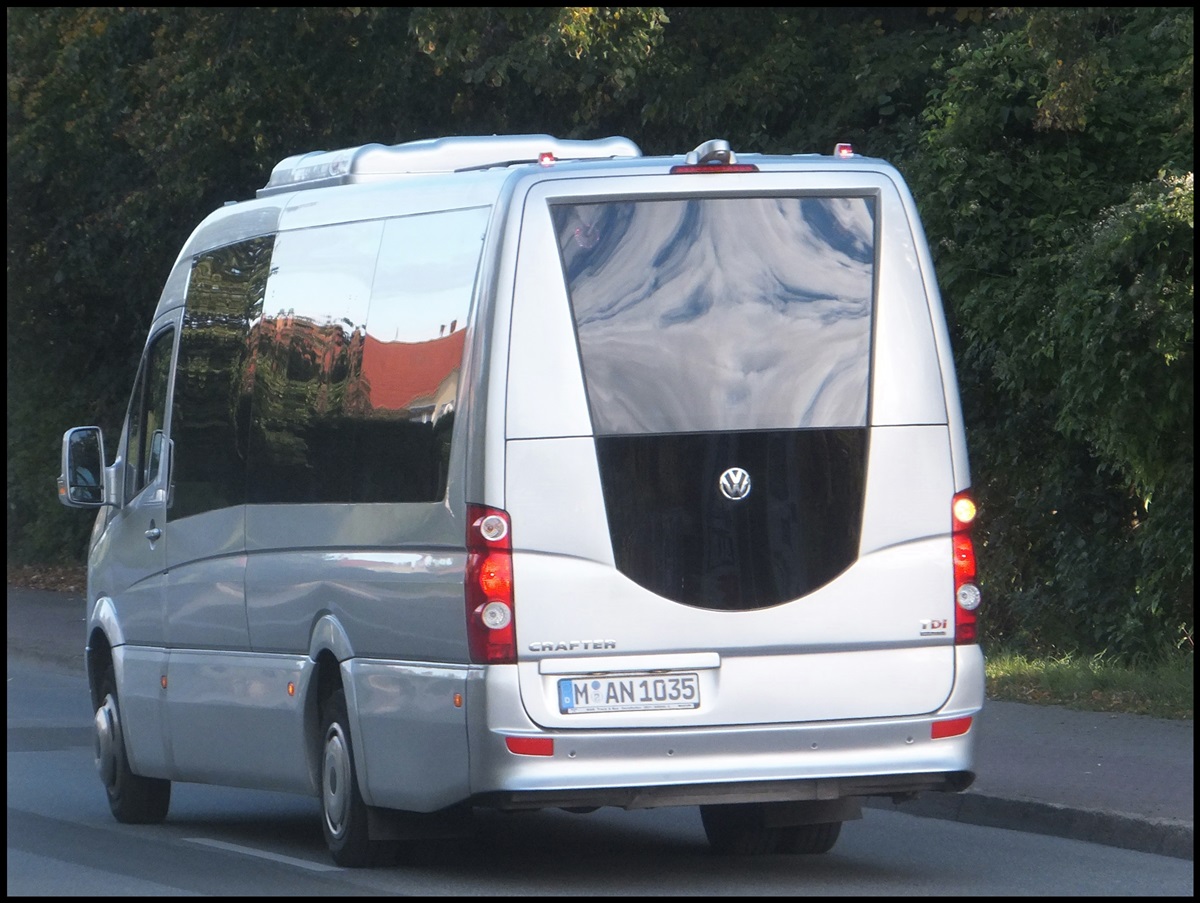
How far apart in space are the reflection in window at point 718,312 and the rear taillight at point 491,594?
53 cm

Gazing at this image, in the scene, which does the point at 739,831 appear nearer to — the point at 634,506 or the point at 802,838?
the point at 802,838

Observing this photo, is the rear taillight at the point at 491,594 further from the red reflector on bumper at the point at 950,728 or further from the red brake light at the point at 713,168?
the red reflector on bumper at the point at 950,728

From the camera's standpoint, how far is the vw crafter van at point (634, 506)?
7438 millimetres

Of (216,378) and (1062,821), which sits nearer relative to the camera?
(1062,821)

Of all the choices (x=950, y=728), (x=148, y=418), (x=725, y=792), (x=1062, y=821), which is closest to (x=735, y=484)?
(x=725, y=792)

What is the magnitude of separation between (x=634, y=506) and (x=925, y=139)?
8.26 metres

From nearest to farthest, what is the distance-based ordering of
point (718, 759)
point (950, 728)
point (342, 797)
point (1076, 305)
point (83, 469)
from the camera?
point (718, 759) < point (950, 728) < point (342, 797) < point (83, 469) < point (1076, 305)

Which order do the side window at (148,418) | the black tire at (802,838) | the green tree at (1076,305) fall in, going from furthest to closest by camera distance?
the green tree at (1076,305) < the side window at (148,418) < the black tire at (802,838)

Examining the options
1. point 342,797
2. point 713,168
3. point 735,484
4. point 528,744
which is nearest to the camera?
point 528,744

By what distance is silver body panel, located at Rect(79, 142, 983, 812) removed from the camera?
7.42 m

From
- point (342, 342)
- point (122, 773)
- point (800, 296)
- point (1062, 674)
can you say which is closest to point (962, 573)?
point (800, 296)

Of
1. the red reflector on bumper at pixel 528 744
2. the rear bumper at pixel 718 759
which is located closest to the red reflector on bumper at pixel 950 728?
the rear bumper at pixel 718 759

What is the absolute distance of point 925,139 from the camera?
15.2 m

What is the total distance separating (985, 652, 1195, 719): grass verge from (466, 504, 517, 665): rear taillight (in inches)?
241
